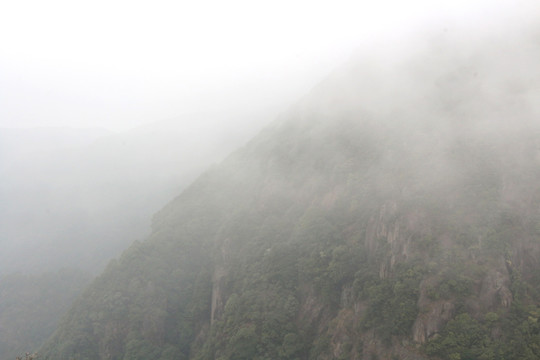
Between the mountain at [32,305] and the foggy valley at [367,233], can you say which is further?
the mountain at [32,305]

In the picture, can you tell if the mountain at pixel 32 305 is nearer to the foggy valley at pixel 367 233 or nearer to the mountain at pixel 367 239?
the foggy valley at pixel 367 233

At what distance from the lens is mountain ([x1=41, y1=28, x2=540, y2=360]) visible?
37969 mm

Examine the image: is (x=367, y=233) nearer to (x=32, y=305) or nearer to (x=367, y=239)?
(x=367, y=239)

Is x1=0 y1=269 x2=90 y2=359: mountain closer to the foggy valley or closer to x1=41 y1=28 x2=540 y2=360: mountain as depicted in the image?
the foggy valley

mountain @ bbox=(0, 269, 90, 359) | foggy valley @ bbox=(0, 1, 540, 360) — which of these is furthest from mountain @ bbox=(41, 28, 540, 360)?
mountain @ bbox=(0, 269, 90, 359)

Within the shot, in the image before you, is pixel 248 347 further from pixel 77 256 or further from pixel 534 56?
pixel 77 256

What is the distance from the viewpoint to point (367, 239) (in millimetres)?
52500

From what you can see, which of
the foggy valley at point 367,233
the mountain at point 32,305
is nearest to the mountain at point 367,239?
the foggy valley at point 367,233

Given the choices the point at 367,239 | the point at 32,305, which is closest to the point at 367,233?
the point at 367,239

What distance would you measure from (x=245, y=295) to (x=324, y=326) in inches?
596

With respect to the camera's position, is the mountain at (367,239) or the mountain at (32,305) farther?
the mountain at (32,305)

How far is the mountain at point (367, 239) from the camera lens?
125ft

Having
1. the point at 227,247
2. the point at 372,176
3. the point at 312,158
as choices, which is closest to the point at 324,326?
the point at 372,176

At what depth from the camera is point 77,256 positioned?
6599 inches
